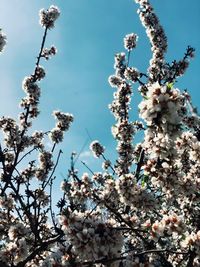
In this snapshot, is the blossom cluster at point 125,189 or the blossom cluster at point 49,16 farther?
the blossom cluster at point 49,16

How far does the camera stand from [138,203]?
A: 8570mm

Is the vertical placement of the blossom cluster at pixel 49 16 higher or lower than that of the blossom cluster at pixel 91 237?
higher

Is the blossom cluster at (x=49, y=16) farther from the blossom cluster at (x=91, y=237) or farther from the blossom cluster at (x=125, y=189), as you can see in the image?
the blossom cluster at (x=91, y=237)

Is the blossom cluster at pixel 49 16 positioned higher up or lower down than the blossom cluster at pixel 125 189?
higher up

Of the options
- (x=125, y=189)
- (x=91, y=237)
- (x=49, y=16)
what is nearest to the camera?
(x=91, y=237)

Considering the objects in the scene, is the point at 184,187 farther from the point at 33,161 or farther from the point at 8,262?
the point at 33,161

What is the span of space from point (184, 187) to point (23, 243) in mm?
3731

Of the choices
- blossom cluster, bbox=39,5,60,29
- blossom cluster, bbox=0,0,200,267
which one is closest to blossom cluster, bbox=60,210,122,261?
blossom cluster, bbox=0,0,200,267

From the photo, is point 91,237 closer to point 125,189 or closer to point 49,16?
point 125,189

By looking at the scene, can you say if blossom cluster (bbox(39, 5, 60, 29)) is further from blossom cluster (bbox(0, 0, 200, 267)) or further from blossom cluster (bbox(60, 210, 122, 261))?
blossom cluster (bbox(60, 210, 122, 261))

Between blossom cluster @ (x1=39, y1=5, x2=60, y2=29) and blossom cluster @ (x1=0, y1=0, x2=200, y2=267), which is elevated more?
blossom cluster @ (x1=39, y1=5, x2=60, y2=29)

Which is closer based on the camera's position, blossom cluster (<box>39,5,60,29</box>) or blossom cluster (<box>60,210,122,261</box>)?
blossom cluster (<box>60,210,122,261</box>)

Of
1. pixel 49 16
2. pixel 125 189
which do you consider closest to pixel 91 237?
pixel 125 189

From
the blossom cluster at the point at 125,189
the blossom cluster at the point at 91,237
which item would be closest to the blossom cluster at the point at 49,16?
the blossom cluster at the point at 125,189
